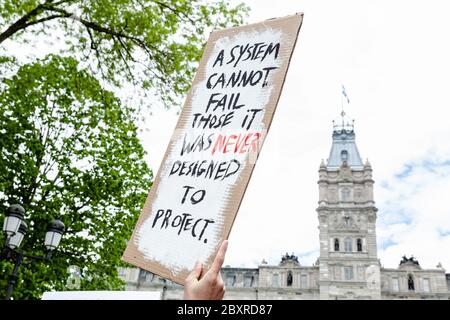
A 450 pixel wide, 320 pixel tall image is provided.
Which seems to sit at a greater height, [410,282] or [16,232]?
[410,282]

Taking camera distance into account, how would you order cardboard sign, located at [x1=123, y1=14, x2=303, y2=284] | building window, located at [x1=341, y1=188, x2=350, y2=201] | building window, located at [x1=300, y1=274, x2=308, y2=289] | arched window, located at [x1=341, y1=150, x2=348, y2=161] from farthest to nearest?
1. arched window, located at [x1=341, y1=150, x2=348, y2=161]
2. building window, located at [x1=341, y1=188, x2=350, y2=201]
3. building window, located at [x1=300, y1=274, x2=308, y2=289]
4. cardboard sign, located at [x1=123, y1=14, x2=303, y2=284]

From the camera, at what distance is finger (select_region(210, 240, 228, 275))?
196cm

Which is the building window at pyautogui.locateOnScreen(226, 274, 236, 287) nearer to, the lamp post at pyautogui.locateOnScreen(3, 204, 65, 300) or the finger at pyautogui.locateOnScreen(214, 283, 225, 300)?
the lamp post at pyautogui.locateOnScreen(3, 204, 65, 300)

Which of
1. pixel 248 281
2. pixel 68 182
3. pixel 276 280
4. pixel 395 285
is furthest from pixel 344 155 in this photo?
pixel 68 182

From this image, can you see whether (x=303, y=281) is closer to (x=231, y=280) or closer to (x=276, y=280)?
(x=276, y=280)

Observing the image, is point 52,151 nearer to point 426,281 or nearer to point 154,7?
point 154,7

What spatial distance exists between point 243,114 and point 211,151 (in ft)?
1.00

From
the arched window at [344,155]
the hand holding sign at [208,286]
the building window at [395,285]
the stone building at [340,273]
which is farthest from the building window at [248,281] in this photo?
the hand holding sign at [208,286]

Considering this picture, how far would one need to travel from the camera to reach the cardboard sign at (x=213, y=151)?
233cm

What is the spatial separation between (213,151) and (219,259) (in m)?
0.75

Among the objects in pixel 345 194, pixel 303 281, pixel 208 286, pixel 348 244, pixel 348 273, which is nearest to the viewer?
pixel 208 286

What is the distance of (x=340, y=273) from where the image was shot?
4647 centimetres

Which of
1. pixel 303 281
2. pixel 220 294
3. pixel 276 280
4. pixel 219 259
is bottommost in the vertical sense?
pixel 220 294

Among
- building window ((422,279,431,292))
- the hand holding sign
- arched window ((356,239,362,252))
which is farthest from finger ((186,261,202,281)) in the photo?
building window ((422,279,431,292))
